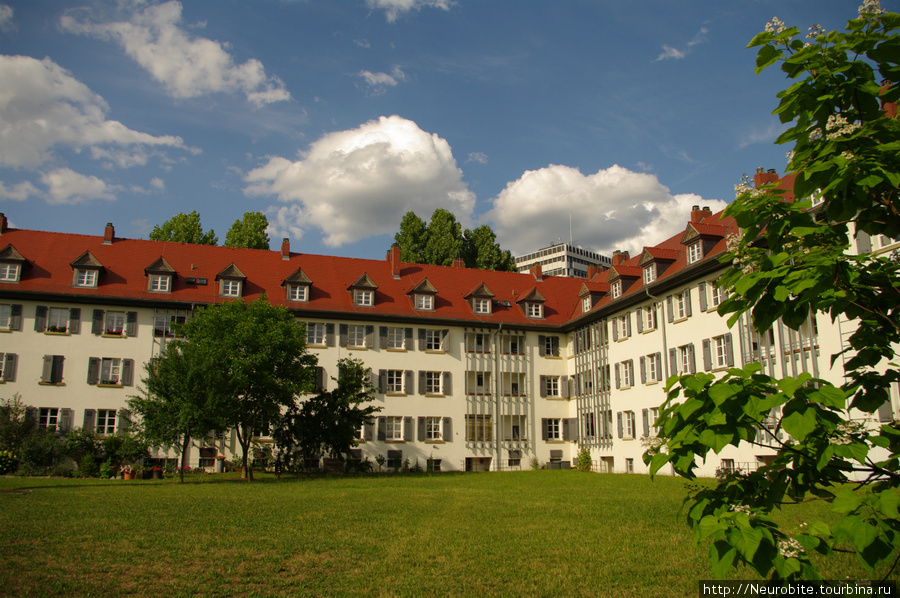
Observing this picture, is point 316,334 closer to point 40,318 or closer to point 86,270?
point 86,270

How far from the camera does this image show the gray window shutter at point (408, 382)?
42.8 meters

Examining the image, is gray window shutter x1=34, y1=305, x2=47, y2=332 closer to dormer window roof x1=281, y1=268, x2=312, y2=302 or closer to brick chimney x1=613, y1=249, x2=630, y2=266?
dormer window roof x1=281, y1=268, x2=312, y2=302

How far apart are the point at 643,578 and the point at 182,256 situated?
40605mm

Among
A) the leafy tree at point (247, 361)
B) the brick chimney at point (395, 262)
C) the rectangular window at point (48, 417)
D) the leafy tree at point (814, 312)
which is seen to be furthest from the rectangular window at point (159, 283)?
the leafy tree at point (814, 312)

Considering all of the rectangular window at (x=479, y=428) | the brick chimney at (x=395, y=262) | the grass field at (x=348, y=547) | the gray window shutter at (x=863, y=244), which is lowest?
the grass field at (x=348, y=547)

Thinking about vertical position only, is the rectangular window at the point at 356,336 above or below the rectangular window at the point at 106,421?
above

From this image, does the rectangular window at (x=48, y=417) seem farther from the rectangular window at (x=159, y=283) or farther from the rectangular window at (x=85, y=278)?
the rectangular window at (x=159, y=283)

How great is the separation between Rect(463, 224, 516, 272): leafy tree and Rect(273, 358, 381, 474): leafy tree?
28.5 metres

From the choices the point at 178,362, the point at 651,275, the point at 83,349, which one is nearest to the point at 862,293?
the point at 178,362

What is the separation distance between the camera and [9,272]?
3844 cm

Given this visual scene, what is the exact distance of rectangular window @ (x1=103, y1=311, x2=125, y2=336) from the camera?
39.0m

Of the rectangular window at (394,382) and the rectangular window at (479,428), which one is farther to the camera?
the rectangular window at (479,428)

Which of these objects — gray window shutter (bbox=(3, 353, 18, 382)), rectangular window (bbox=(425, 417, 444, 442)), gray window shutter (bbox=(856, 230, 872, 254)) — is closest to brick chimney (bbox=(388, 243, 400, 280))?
rectangular window (bbox=(425, 417, 444, 442))

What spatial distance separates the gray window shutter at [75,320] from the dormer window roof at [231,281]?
7.95 m
